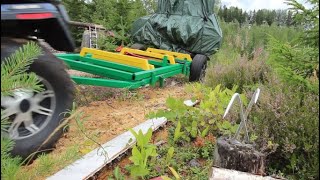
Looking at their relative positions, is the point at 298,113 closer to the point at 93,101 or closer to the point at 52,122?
the point at 52,122

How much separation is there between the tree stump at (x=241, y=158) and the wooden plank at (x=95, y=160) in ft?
2.37

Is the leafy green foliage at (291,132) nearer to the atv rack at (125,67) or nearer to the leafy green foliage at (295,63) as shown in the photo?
the leafy green foliage at (295,63)

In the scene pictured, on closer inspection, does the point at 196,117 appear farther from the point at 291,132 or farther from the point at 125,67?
the point at 125,67

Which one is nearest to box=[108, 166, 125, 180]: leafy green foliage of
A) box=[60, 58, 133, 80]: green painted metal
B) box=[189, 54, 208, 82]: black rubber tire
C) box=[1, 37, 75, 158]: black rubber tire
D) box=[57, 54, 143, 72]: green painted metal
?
box=[1, 37, 75, 158]: black rubber tire

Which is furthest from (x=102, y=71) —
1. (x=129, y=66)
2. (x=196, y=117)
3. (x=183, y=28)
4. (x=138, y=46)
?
(x=183, y=28)

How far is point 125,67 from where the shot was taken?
5.09m

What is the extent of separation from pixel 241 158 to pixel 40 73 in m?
1.18

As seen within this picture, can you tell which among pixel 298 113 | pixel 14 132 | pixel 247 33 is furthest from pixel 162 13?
pixel 14 132

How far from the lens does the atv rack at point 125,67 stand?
176 inches

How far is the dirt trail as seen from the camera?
10.0 ft

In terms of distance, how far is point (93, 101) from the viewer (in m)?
4.72

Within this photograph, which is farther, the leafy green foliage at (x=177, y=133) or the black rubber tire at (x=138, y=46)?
the black rubber tire at (x=138, y=46)

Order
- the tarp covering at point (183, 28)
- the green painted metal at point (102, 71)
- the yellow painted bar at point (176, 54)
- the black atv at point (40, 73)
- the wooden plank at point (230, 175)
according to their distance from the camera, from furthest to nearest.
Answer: the tarp covering at point (183, 28)
the yellow painted bar at point (176, 54)
the green painted metal at point (102, 71)
the wooden plank at point (230, 175)
the black atv at point (40, 73)

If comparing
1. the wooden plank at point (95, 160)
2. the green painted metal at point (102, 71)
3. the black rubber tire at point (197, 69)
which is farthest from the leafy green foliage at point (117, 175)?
the black rubber tire at point (197, 69)
